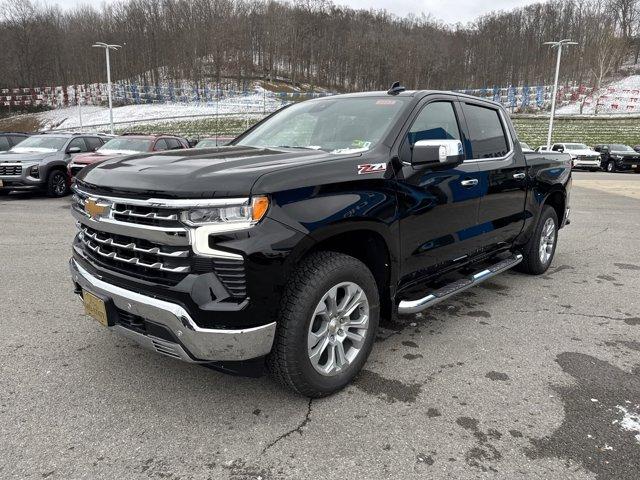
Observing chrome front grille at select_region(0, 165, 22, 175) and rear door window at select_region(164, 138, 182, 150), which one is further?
rear door window at select_region(164, 138, 182, 150)

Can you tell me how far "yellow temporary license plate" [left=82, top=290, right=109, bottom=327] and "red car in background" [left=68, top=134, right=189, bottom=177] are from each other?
10153mm

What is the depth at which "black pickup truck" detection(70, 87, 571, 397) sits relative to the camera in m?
2.44

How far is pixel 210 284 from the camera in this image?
2.44 metres

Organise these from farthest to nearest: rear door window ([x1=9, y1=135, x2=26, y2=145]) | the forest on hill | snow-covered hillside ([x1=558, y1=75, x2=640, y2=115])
Result: the forest on hill
snow-covered hillside ([x1=558, y1=75, x2=640, y2=115])
rear door window ([x1=9, y1=135, x2=26, y2=145])

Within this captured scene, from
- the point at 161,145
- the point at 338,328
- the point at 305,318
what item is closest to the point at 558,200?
the point at 338,328

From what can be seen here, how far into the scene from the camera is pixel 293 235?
2.56 meters

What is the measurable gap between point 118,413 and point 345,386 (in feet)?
4.47

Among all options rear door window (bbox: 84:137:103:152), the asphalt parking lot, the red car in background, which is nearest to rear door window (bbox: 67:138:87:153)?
rear door window (bbox: 84:137:103:152)

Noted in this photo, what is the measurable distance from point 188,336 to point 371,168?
1.47 meters

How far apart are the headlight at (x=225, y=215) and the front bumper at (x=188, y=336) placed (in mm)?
452

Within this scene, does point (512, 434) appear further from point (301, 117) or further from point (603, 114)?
point (603, 114)

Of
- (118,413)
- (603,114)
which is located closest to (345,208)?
(118,413)

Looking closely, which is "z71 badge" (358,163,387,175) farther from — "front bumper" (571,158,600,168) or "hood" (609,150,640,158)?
"hood" (609,150,640,158)

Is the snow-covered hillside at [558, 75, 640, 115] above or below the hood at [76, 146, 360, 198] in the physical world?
above
